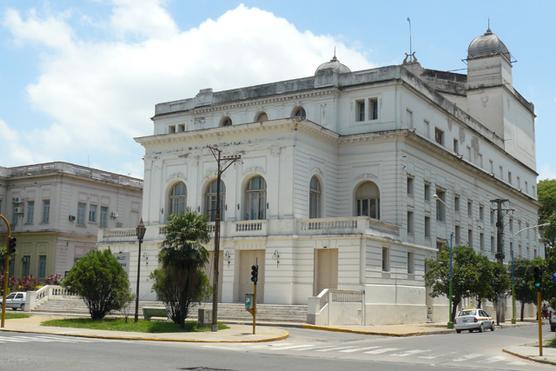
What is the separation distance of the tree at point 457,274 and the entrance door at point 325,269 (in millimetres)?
7068

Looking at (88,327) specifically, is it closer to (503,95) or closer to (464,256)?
(464,256)

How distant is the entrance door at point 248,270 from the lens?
1833 inches

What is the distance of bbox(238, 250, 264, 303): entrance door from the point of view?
46562 mm

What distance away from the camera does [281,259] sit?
44656mm

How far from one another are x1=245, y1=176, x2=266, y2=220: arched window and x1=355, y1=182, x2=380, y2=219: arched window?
679 centimetres

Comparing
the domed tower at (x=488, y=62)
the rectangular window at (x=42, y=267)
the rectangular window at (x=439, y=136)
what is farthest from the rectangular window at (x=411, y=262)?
the rectangular window at (x=42, y=267)

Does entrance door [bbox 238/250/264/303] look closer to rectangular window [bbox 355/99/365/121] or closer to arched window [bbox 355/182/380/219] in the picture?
arched window [bbox 355/182/380/219]

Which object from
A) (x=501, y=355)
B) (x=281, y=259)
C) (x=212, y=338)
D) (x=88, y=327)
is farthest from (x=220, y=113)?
(x=501, y=355)

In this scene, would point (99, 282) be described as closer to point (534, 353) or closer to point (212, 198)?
point (212, 198)

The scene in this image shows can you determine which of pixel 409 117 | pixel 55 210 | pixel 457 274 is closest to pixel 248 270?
pixel 457 274

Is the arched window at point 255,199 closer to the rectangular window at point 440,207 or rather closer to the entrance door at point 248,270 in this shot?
the entrance door at point 248,270

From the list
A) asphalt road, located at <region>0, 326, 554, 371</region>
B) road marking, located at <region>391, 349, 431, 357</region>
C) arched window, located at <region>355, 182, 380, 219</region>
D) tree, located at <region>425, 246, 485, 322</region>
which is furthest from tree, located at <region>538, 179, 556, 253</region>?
road marking, located at <region>391, 349, 431, 357</region>

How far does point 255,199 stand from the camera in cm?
4847

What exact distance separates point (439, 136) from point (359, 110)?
29.6 feet
